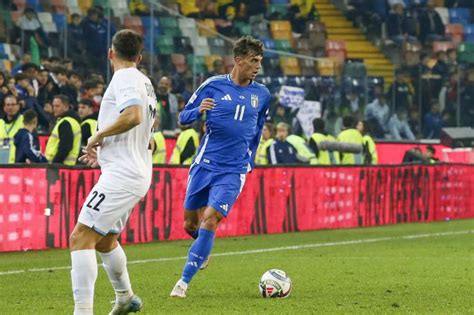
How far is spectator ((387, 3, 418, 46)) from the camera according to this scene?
3541 cm

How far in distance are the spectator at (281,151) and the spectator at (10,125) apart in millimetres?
5978

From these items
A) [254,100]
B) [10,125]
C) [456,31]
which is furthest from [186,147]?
[456,31]

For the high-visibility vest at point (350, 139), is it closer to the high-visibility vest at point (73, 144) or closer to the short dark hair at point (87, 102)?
the short dark hair at point (87, 102)

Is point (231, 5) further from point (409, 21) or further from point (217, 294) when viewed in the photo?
point (217, 294)

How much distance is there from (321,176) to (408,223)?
3.05 metres

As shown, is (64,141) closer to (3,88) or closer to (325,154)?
(3,88)

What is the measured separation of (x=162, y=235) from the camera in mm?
19922

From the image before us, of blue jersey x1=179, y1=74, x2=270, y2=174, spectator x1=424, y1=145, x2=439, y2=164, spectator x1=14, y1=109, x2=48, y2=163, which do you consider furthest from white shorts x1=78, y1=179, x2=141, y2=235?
spectator x1=424, y1=145, x2=439, y2=164

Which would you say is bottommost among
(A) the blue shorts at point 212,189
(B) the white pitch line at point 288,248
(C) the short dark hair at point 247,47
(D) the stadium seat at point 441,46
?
(B) the white pitch line at point 288,248

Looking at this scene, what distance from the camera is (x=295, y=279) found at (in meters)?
13.9

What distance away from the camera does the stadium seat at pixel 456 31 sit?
118 ft

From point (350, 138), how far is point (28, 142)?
8449 mm

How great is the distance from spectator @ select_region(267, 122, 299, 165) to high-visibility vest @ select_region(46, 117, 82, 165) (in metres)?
5.45

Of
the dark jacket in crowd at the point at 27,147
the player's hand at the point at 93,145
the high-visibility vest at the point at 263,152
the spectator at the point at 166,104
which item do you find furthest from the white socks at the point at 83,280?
the spectator at the point at 166,104
